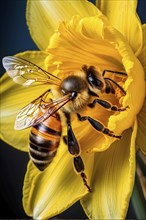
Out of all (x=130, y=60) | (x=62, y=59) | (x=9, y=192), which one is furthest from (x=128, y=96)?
(x=9, y=192)

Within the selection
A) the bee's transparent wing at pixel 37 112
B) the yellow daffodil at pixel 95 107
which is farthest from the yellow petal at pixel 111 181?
the bee's transparent wing at pixel 37 112

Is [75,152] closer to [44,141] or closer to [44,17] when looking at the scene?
[44,141]

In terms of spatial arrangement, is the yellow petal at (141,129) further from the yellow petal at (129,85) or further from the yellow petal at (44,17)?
the yellow petal at (44,17)

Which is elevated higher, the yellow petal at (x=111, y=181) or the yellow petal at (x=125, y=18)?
the yellow petal at (x=125, y=18)

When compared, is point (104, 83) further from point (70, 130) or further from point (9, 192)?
point (9, 192)

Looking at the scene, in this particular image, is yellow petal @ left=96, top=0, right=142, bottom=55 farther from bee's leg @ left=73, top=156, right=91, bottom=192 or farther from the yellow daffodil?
bee's leg @ left=73, top=156, right=91, bottom=192

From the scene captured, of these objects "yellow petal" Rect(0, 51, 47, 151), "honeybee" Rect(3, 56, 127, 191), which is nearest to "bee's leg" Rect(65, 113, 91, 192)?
"honeybee" Rect(3, 56, 127, 191)
